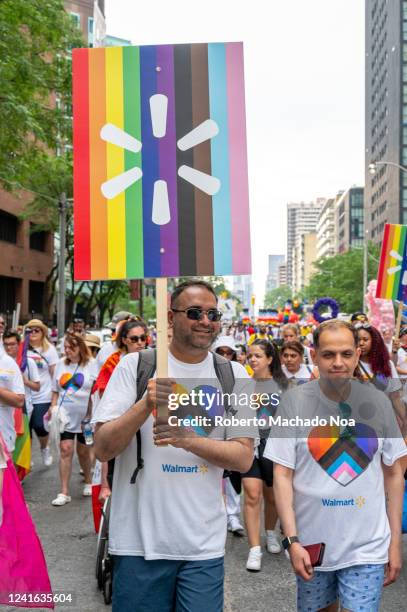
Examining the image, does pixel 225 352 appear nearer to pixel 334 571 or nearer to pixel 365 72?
pixel 334 571

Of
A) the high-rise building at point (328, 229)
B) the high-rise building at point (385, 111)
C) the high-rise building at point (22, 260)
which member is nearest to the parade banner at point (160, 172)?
the high-rise building at point (22, 260)

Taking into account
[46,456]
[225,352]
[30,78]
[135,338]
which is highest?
[30,78]

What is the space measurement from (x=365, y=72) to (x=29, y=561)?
118 m

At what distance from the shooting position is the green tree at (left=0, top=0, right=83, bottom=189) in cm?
1188

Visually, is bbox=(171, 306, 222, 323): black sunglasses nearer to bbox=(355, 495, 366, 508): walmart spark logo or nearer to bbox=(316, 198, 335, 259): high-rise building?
bbox=(355, 495, 366, 508): walmart spark logo

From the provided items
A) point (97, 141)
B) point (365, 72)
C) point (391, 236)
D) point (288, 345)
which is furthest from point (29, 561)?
point (365, 72)

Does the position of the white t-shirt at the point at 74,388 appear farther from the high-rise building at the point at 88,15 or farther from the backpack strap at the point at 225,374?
the high-rise building at the point at 88,15

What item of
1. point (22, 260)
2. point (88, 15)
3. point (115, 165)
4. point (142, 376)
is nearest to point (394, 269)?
point (115, 165)

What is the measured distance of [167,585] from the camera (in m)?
2.82

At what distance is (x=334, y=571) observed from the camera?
3049mm

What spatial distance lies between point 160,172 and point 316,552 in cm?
176

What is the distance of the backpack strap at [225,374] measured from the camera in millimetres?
2945

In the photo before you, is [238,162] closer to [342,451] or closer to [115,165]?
[115,165]

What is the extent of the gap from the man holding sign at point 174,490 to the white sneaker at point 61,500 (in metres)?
4.48
